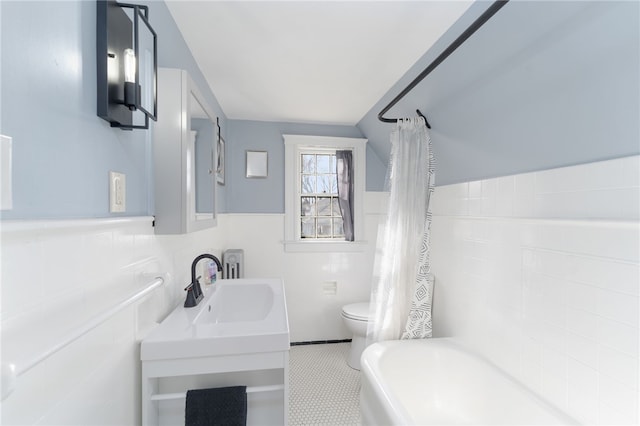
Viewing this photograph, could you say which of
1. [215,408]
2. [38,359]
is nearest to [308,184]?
[215,408]

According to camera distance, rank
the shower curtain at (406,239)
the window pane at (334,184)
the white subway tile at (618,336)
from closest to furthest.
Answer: the white subway tile at (618,336), the shower curtain at (406,239), the window pane at (334,184)

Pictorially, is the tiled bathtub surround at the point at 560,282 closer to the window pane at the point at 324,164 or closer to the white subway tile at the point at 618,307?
the white subway tile at the point at 618,307

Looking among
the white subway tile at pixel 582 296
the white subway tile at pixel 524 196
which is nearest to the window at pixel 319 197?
the white subway tile at pixel 524 196

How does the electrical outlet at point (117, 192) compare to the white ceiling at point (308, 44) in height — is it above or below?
below

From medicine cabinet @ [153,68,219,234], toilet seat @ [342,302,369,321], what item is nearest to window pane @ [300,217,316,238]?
toilet seat @ [342,302,369,321]

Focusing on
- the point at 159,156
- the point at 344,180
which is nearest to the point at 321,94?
the point at 344,180

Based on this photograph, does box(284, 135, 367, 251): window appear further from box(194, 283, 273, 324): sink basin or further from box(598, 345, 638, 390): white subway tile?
box(598, 345, 638, 390): white subway tile

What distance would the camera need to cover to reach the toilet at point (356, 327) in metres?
2.35

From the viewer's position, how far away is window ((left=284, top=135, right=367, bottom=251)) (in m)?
2.90

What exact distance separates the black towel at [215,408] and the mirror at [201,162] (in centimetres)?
71

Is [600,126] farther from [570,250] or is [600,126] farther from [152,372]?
[152,372]

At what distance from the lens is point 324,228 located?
10.1 feet

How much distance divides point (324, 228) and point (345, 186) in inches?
20.6

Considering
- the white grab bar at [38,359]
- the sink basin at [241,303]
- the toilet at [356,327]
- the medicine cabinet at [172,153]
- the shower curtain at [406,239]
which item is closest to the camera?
the white grab bar at [38,359]
